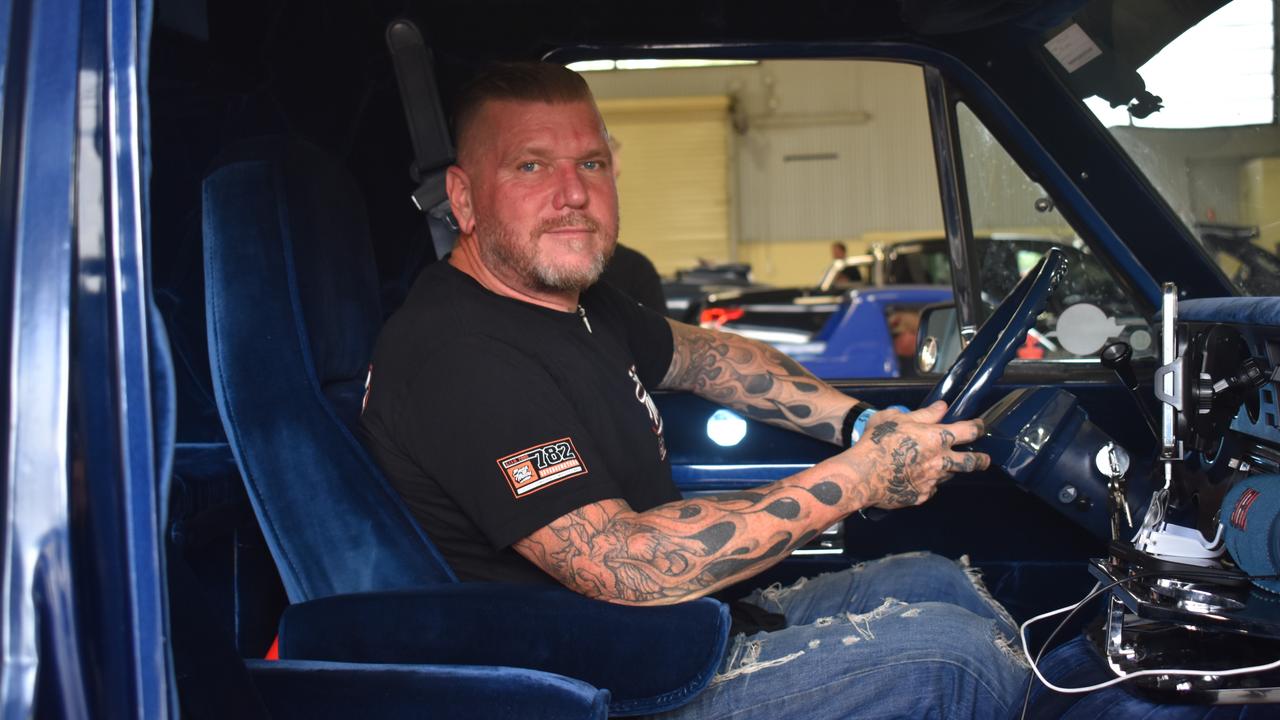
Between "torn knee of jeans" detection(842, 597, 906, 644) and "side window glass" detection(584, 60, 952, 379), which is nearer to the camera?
"torn knee of jeans" detection(842, 597, 906, 644)

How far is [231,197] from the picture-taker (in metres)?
1.51

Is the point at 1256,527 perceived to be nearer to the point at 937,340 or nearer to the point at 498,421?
the point at 498,421

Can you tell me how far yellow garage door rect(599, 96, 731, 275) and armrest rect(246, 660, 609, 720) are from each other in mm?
14734

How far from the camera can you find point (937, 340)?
98.4 inches

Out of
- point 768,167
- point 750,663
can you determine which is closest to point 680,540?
point 750,663

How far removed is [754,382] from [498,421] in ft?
2.57

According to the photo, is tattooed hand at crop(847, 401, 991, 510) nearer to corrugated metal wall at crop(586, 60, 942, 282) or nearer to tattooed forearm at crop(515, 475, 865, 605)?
tattooed forearm at crop(515, 475, 865, 605)

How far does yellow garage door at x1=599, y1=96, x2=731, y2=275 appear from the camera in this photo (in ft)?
52.0

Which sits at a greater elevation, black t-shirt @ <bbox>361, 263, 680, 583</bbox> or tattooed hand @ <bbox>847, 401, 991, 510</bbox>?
black t-shirt @ <bbox>361, 263, 680, 583</bbox>

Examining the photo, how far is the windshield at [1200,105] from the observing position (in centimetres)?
182

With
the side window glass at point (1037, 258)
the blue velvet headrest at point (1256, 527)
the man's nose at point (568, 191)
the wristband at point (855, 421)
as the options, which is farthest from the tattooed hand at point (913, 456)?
the side window glass at point (1037, 258)

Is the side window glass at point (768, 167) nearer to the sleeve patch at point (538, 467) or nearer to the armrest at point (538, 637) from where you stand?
the sleeve patch at point (538, 467)

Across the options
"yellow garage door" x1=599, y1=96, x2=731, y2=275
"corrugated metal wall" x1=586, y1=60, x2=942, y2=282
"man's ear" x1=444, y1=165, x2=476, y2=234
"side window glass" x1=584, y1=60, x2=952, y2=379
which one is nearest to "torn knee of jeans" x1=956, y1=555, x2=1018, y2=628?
"man's ear" x1=444, y1=165, x2=476, y2=234

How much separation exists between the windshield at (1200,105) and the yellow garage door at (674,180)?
1381 centimetres
